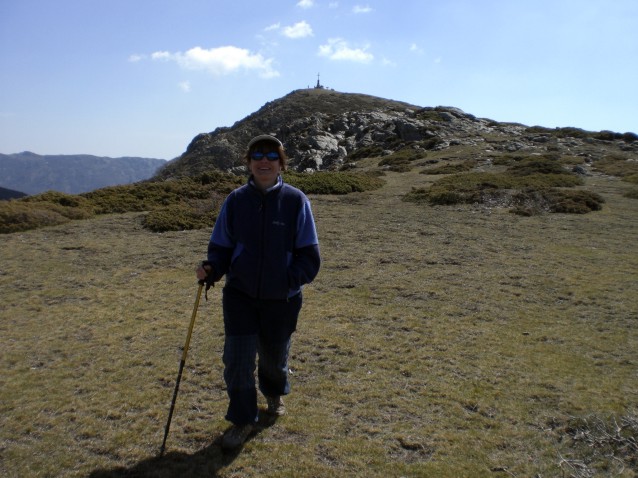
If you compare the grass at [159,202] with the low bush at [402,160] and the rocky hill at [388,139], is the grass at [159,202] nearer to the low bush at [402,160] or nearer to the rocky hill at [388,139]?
the low bush at [402,160]

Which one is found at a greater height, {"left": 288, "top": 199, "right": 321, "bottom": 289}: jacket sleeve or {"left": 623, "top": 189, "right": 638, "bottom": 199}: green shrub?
{"left": 623, "top": 189, "right": 638, "bottom": 199}: green shrub

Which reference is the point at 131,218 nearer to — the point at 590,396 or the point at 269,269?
the point at 269,269

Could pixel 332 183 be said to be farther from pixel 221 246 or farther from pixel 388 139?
pixel 388 139

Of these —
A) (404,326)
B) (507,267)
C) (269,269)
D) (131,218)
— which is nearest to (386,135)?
(131,218)

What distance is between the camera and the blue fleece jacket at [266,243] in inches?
159

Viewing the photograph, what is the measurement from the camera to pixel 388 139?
152 feet

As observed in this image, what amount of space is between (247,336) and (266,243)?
0.82 meters

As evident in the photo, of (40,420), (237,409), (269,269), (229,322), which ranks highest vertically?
(269,269)

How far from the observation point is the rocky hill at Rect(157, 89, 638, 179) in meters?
37.5

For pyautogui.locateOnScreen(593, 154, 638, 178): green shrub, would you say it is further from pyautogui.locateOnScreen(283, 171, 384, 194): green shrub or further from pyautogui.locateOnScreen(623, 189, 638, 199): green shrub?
pyautogui.locateOnScreen(283, 171, 384, 194): green shrub

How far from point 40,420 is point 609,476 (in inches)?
201

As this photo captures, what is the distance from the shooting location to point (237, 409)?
418 centimetres

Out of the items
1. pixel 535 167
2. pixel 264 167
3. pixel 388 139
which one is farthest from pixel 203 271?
pixel 388 139

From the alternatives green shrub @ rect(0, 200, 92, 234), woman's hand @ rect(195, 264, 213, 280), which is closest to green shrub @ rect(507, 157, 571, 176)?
green shrub @ rect(0, 200, 92, 234)
